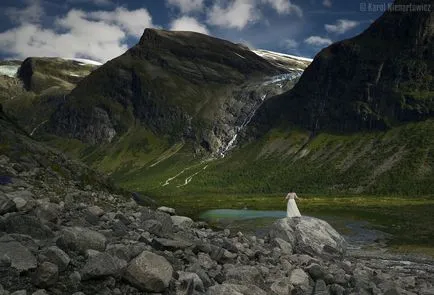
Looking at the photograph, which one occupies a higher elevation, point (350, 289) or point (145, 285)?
point (145, 285)

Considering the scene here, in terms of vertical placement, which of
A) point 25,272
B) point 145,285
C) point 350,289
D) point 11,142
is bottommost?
point 350,289

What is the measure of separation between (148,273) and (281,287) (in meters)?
7.10

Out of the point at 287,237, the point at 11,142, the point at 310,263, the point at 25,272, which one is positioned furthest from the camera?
the point at 11,142

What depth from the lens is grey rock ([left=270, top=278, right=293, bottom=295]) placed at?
2025 centimetres

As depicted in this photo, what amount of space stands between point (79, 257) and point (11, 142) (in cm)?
2430

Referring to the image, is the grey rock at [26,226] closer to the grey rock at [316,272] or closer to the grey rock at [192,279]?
the grey rock at [192,279]

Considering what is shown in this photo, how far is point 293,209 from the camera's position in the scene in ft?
130

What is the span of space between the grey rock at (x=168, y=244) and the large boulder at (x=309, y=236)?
12032 mm

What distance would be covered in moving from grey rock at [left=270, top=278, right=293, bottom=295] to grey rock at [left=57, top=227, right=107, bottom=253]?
294 inches

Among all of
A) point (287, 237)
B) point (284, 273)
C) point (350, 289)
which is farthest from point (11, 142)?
point (350, 289)

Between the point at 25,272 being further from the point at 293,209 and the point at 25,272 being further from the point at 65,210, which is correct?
the point at 293,209

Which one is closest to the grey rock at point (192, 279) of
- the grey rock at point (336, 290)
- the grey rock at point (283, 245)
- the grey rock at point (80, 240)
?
the grey rock at point (80, 240)

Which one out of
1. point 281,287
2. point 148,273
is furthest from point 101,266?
point 281,287

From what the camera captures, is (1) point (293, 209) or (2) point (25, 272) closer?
(2) point (25, 272)
